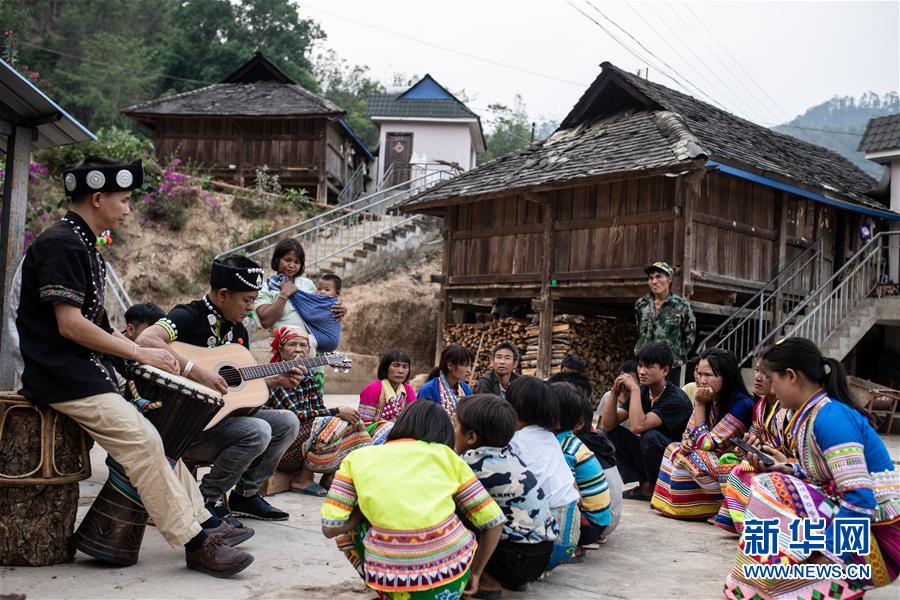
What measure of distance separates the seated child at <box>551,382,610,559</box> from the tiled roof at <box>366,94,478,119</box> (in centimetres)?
2737

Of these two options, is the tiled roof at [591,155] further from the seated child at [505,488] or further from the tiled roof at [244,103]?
Result: the tiled roof at [244,103]

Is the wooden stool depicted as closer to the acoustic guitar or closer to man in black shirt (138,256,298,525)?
man in black shirt (138,256,298,525)

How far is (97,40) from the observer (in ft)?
98.8

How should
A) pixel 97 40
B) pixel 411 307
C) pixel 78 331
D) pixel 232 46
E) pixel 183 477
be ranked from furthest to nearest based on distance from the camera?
pixel 232 46, pixel 97 40, pixel 411 307, pixel 183 477, pixel 78 331

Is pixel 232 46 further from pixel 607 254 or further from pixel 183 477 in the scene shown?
pixel 183 477

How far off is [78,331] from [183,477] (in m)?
0.96

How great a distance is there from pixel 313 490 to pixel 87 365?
2.55 meters

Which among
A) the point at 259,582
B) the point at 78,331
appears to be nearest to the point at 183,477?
the point at 259,582

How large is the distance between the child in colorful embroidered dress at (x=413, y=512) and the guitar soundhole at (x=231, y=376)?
155 cm

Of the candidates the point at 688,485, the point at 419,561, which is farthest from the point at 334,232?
the point at 419,561

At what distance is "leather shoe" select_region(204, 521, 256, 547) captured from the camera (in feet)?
12.5

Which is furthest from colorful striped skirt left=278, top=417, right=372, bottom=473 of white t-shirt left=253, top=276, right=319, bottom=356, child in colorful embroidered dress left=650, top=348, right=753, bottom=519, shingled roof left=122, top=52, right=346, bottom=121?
shingled roof left=122, top=52, right=346, bottom=121

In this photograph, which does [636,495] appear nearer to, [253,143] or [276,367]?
[276,367]

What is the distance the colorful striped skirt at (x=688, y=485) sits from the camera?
5.37 metres
